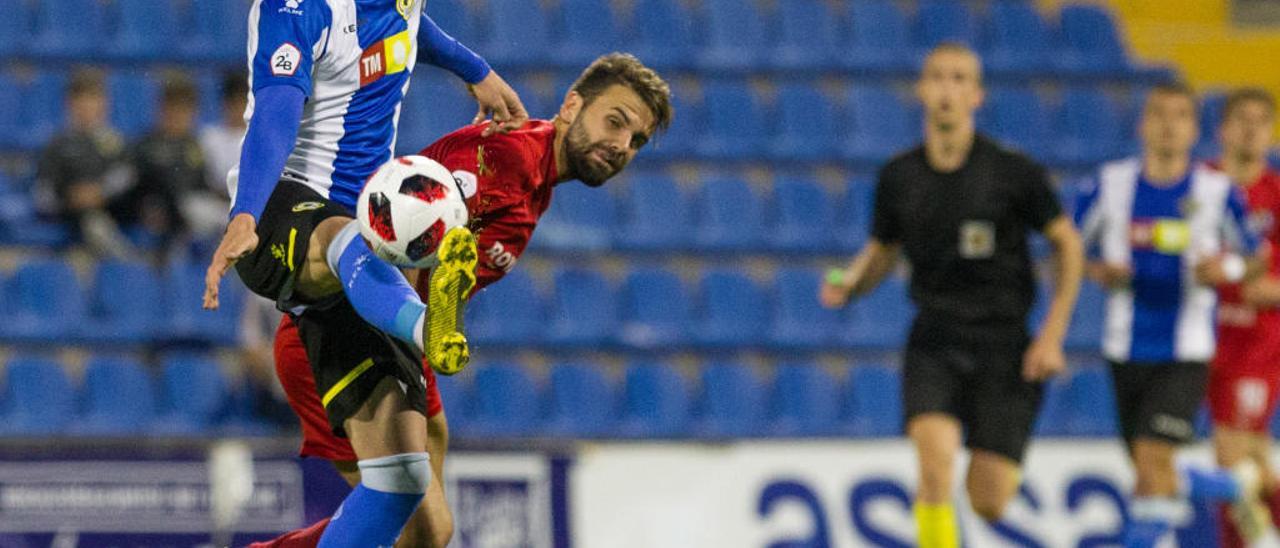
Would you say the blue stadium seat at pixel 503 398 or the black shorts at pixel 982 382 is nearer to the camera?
the black shorts at pixel 982 382

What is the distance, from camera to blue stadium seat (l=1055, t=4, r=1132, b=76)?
38.8 ft

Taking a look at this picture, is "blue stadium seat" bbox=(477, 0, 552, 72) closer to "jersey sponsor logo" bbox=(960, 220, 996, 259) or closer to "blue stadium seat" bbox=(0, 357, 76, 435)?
"blue stadium seat" bbox=(0, 357, 76, 435)

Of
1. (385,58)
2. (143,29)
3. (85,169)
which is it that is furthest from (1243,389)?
(143,29)

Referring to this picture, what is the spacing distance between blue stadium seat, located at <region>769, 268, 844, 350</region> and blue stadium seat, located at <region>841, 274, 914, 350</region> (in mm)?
96

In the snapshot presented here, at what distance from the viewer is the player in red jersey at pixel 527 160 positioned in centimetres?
452

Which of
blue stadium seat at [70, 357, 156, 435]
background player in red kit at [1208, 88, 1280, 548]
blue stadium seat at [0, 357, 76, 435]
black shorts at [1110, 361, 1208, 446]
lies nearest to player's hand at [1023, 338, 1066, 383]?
black shorts at [1110, 361, 1208, 446]

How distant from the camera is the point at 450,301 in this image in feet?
12.5

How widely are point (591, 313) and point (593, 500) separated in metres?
2.04

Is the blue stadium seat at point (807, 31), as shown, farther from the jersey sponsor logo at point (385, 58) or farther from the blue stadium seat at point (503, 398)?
the jersey sponsor logo at point (385, 58)

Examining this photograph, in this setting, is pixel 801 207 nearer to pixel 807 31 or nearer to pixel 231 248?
pixel 807 31

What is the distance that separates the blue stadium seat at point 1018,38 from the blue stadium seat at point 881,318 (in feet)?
7.10

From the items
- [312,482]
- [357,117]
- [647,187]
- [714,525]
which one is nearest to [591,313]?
[647,187]

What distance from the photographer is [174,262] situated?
9.09 meters

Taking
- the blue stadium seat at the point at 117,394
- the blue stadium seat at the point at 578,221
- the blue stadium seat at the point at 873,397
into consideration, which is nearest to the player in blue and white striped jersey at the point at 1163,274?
the blue stadium seat at the point at 873,397
